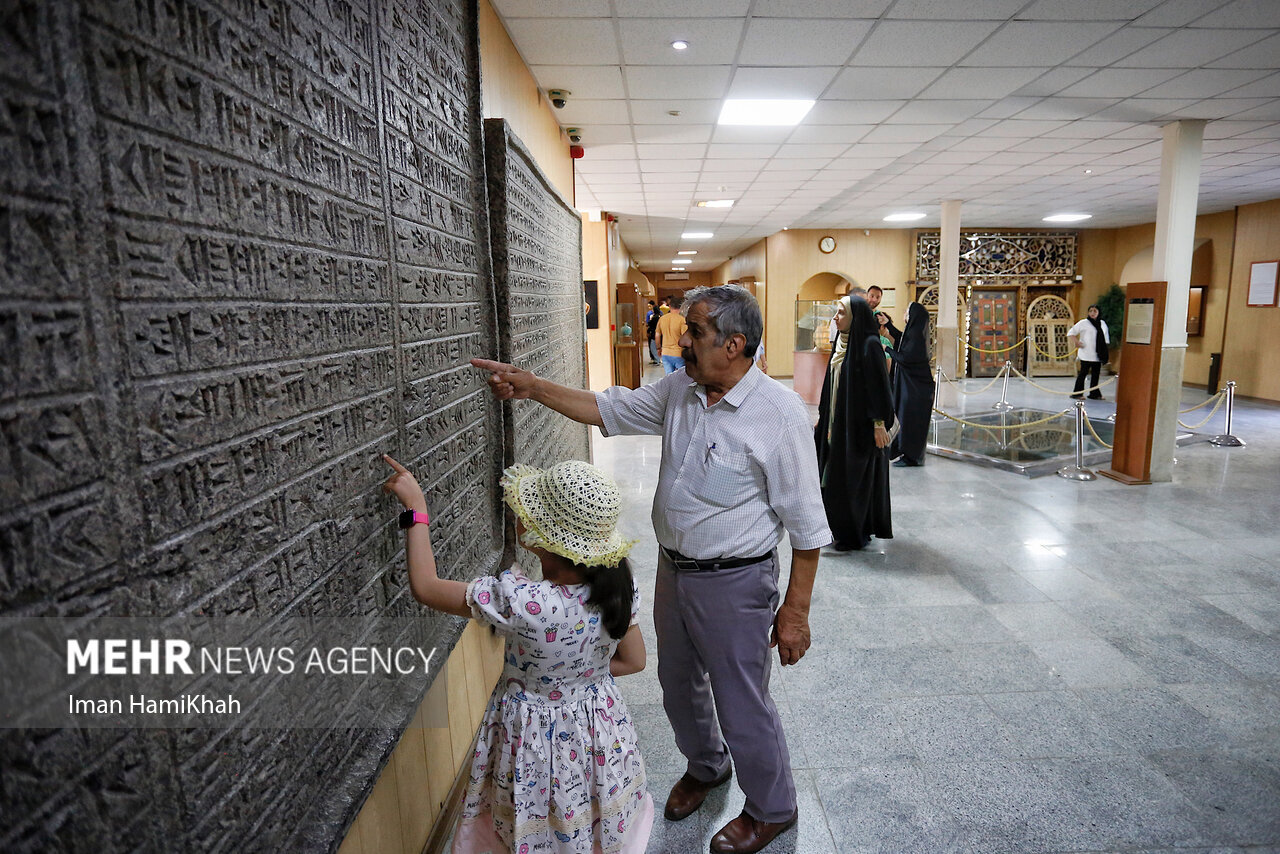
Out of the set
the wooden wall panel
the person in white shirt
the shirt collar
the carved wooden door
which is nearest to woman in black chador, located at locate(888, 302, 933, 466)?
the shirt collar

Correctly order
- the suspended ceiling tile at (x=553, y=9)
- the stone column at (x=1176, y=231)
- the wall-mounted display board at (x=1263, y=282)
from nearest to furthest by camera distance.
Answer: the suspended ceiling tile at (x=553, y=9), the stone column at (x=1176, y=231), the wall-mounted display board at (x=1263, y=282)

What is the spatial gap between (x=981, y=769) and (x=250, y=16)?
9.85 ft

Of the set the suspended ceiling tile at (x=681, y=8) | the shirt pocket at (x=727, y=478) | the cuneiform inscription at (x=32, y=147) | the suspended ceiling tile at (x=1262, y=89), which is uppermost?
the suspended ceiling tile at (x=1262, y=89)

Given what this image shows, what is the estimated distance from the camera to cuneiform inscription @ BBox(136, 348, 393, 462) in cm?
83

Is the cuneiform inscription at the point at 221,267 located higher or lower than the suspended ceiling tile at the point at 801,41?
lower

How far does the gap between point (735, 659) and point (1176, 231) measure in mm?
6831

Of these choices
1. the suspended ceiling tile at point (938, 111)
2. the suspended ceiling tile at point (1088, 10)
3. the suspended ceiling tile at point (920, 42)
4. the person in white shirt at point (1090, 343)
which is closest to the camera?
the suspended ceiling tile at point (1088, 10)

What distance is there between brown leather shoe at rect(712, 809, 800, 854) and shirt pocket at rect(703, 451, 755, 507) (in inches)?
41.6

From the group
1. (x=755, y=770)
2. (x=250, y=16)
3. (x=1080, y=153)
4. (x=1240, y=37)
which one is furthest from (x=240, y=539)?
(x=1080, y=153)

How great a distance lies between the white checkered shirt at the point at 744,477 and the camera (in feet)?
6.36

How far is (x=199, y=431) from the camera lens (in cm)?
91

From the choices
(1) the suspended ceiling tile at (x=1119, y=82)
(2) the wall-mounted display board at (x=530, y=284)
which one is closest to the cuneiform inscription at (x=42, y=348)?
(2) the wall-mounted display board at (x=530, y=284)

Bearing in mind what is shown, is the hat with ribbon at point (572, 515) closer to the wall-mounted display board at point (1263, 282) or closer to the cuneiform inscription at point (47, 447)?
the cuneiform inscription at point (47, 447)

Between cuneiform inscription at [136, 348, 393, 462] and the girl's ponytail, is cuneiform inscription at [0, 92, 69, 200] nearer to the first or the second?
cuneiform inscription at [136, 348, 393, 462]
